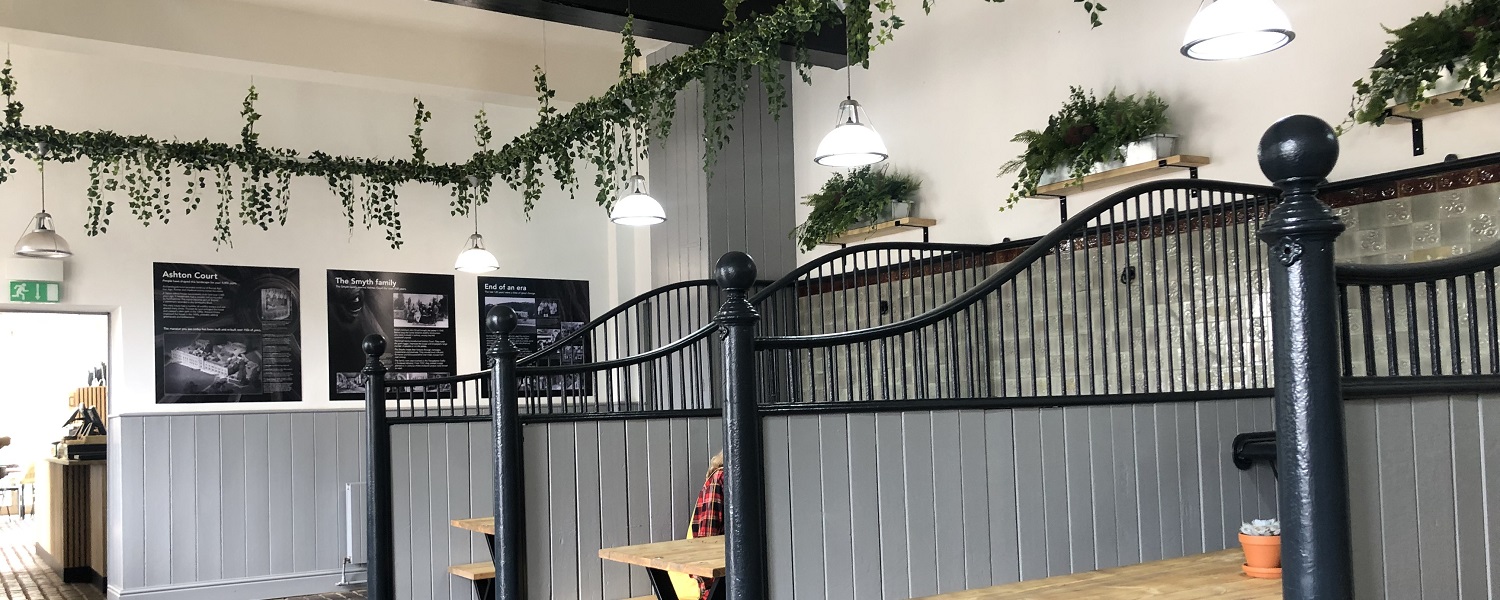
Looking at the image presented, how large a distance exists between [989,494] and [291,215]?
6.66m

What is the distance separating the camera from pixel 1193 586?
269cm

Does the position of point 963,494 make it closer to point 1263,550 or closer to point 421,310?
point 1263,550

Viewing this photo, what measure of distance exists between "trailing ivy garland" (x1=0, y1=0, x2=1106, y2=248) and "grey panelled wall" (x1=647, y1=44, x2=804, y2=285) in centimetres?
18

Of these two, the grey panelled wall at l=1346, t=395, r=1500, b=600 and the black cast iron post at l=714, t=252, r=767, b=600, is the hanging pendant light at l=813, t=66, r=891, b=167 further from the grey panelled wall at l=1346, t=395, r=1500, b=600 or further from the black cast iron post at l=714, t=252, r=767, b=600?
the grey panelled wall at l=1346, t=395, r=1500, b=600

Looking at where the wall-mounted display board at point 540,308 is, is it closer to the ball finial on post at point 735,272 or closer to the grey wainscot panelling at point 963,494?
the grey wainscot panelling at point 963,494

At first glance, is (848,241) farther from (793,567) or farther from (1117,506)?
(793,567)

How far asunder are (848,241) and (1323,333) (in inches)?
239

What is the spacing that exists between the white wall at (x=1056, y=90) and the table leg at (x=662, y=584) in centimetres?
309

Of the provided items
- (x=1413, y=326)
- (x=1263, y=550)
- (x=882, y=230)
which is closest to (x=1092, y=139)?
(x=882, y=230)

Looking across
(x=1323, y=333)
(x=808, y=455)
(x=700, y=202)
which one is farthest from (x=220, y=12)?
(x=1323, y=333)

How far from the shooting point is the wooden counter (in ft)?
28.0

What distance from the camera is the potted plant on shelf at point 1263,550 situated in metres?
2.79

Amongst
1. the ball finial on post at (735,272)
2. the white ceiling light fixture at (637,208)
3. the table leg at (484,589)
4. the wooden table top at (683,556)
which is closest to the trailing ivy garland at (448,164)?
the white ceiling light fixture at (637,208)

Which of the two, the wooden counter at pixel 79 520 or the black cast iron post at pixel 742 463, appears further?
the wooden counter at pixel 79 520
